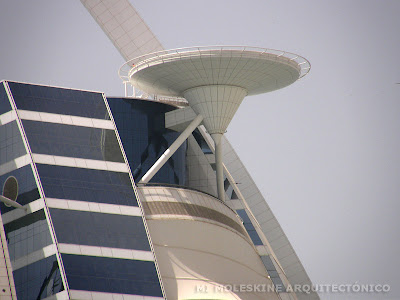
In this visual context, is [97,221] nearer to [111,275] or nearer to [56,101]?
[111,275]

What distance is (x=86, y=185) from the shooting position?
112 metres

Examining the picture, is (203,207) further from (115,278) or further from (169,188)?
(115,278)

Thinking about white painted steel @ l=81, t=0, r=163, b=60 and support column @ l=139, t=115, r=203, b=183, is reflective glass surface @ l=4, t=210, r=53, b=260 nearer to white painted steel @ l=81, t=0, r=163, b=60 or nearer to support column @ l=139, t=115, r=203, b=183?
support column @ l=139, t=115, r=203, b=183

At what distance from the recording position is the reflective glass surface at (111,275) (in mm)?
105125

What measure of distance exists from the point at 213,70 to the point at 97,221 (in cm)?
2412

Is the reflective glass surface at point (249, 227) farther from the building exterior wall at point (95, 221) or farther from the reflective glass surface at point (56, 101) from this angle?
the reflective glass surface at point (56, 101)

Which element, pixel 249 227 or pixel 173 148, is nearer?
pixel 173 148

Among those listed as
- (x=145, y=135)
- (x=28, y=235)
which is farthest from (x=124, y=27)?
(x=28, y=235)

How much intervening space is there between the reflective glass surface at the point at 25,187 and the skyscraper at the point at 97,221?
121 mm

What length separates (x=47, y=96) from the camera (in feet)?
383

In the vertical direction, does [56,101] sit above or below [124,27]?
below

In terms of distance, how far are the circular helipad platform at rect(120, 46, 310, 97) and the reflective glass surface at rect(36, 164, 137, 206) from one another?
15.1 meters

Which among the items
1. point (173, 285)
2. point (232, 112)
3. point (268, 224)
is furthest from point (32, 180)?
point (268, 224)

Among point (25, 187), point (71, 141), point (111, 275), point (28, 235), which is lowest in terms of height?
point (111, 275)
